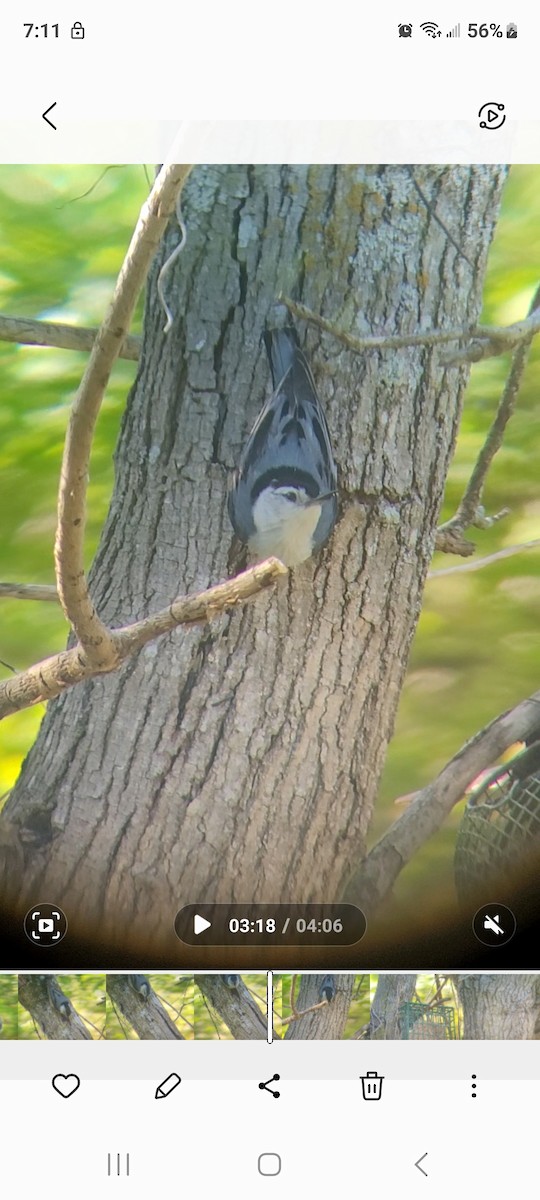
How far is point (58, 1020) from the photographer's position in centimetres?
64

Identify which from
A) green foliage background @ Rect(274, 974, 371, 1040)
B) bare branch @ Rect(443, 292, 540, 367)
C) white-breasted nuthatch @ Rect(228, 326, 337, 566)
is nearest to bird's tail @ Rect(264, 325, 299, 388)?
white-breasted nuthatch @ Rect(228, 326, 337, 566)

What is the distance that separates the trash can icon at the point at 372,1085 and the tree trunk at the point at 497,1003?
64 millimetres

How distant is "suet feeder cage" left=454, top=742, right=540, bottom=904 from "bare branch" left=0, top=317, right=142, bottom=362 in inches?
14.8

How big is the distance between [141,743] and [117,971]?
15cm

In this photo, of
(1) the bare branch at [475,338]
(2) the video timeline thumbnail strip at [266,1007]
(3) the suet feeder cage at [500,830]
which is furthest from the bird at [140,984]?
(1) the bare branch at [475,338]

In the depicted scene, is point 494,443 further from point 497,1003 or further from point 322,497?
A: point 497,1003

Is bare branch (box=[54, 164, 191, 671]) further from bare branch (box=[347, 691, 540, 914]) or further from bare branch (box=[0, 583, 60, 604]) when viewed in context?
bare branch (box=[347, 691, 540, 914])

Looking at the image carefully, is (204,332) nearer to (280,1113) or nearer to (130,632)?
(130,632)

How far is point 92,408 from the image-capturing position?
0.50m

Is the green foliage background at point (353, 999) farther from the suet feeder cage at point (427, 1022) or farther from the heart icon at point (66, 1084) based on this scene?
the heart icon at point (66, 1084)
